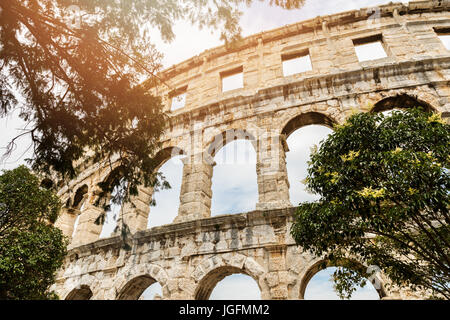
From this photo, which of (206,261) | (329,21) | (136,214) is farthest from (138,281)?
(329,21)

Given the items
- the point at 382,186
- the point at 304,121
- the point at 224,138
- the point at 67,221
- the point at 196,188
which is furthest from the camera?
the point at 67,221

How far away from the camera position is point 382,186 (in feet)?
12.7

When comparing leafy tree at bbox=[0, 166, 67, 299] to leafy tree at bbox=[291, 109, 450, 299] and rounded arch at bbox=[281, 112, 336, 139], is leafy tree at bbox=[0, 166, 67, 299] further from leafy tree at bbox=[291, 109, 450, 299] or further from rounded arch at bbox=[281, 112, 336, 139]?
rounded arch at bbox=[281, 112, 336, 139]

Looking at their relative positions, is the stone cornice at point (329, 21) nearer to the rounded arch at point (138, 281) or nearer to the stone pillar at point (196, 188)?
the stone pillar at point (196, 188)

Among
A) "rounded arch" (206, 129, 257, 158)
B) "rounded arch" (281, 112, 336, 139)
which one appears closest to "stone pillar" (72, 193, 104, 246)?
"rounded arch" (206, 129, 257, 158)

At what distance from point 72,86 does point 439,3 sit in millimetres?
13613

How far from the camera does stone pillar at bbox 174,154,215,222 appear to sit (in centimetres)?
862

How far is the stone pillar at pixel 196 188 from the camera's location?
8.62m

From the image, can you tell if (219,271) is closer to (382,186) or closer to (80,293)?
(382,186)

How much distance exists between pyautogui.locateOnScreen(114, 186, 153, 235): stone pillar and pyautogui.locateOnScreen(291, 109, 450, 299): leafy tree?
6408 millimetres

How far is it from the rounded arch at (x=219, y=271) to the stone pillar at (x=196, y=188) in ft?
4.93

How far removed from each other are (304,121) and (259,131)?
1693 mm

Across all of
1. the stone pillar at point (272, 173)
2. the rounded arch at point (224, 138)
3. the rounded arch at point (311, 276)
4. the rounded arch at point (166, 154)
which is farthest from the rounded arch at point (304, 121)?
the rounded arch at point (311, 276)
